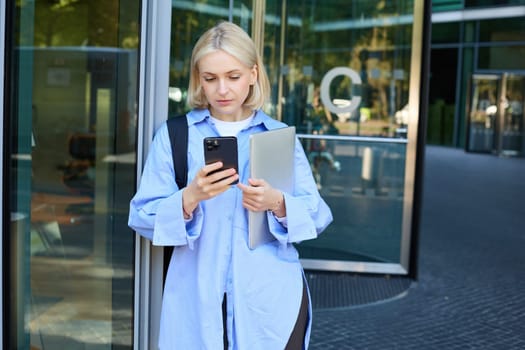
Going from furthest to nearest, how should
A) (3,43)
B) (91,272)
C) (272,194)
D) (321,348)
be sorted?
1. (321,348)
2. (91,272)
3. (3,43)
4. (272,194)

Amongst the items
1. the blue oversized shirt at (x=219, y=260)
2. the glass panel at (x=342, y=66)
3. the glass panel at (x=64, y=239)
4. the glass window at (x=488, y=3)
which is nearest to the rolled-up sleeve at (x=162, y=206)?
the blue oversized shirt at (x=219, y=260)

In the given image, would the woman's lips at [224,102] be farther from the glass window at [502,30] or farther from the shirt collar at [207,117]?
the glass window at [502,30]

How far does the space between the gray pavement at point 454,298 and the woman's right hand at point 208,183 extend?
286 centimetres

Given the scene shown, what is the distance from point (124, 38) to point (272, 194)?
1.41m

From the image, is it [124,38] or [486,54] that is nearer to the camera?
[124,38]

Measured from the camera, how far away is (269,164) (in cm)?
196

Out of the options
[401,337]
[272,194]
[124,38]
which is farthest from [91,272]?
[401,337]

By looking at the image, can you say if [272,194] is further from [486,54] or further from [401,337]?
[486,54]

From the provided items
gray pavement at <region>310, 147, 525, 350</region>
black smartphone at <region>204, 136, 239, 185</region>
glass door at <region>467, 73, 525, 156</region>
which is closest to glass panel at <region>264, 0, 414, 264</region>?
gray pavement at <region>310, 147, 525, 350</region>

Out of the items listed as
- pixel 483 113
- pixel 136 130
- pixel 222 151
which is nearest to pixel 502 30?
pixel 483 113

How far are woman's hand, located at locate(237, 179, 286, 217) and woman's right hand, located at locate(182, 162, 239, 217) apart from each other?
53 mm

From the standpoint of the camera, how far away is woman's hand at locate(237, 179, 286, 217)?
1905 millimetres

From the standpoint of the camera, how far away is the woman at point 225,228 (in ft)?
6.55

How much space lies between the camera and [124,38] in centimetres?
301
